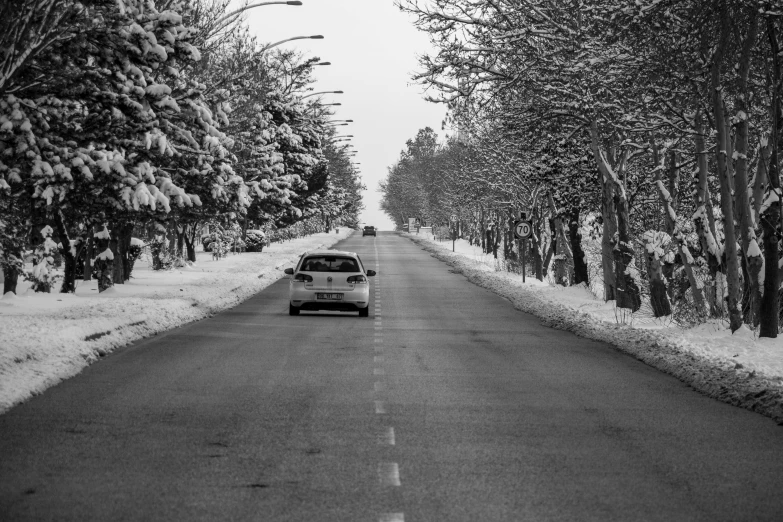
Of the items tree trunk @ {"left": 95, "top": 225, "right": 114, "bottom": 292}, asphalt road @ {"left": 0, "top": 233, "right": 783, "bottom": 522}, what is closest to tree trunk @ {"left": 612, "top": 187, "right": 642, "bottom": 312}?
asphalt road @ {"left": 0, "top": 233, "right": 783, "bottom": 522}

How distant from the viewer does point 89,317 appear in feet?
72.0

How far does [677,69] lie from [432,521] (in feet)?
45.2

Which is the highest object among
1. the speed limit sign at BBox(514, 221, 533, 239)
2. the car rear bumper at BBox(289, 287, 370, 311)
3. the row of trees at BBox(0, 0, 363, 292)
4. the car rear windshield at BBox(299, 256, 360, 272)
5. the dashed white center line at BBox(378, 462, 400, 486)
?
the row of trees at BBox(0, 0, 363, 292)

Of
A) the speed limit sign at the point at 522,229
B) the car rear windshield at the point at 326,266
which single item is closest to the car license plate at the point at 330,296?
the car rear windshield at the point at 326,266

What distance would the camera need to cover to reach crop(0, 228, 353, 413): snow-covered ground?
14531 millimetres

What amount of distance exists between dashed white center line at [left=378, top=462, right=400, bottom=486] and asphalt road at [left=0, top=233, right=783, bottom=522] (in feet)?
0.10

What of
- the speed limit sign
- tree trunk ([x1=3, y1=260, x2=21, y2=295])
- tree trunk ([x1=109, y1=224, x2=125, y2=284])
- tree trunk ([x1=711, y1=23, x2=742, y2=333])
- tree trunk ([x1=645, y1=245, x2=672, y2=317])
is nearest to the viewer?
tree trunk ([x1=711, y1=23, x2=742, y2=333])

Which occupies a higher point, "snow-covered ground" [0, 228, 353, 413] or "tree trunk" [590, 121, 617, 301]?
"tree trunk" [590, 121, 617, 301]

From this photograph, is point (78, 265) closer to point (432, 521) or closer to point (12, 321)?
point (12, 321)

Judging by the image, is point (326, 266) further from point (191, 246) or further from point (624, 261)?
point (191, 246)

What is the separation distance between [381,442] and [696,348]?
9430 millimetres

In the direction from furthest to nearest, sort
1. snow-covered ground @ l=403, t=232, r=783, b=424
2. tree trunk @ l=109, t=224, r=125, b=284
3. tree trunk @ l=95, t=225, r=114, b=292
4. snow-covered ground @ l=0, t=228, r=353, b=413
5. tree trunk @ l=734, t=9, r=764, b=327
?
1. tree trunk @ l=109, t=224, r=125, b=284
2. tree trunk @ l=95, t=225, r=114, b=292
3. tree trunk @ l=734, t=9, r=764, b=327
4. snow-covered ground @ l=0, t=228, r=353, b=413
5. snow-covered ground @ l=403, t=232, r=783, b=424

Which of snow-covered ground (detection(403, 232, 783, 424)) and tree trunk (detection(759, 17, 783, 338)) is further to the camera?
tree trunk (detection(759, 17, 783, 338))

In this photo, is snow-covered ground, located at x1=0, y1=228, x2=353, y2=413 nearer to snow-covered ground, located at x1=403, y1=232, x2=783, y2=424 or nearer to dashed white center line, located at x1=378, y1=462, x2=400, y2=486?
dashed white center line, located at x1=378, y1=462, x2=400, y2=486
